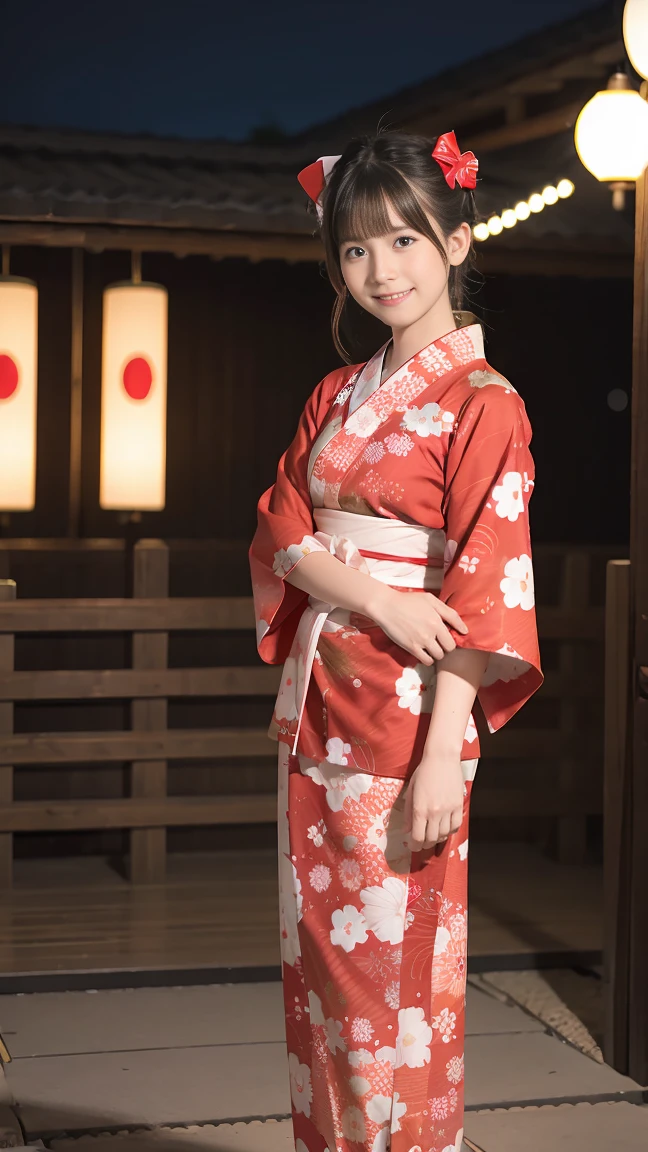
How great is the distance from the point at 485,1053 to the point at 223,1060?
75 centimetres

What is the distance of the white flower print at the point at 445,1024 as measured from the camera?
2088mm

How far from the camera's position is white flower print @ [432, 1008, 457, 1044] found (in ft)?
6.85

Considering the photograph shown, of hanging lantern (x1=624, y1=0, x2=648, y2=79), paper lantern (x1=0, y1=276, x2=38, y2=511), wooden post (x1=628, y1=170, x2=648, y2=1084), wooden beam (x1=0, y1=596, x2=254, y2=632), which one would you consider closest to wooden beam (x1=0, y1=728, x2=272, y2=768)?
wooden beam (x1=0, y1=596, x2=254, y2=632)

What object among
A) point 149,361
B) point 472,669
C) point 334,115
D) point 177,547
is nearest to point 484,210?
point 149,361

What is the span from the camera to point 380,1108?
2.07 m

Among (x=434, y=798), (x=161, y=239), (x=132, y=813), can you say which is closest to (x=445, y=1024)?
(x=434, y=798)

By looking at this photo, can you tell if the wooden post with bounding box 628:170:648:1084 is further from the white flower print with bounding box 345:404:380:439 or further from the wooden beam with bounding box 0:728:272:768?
the wooden beam with bounding box 0:728:272:768

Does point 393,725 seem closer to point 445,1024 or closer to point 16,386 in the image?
point 445,1024

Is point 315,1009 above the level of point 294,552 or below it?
below

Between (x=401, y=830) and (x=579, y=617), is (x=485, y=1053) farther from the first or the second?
(x=579, y=617)

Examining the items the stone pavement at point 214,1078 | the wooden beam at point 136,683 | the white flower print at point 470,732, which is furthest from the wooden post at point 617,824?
the wooden beam at point 136,683

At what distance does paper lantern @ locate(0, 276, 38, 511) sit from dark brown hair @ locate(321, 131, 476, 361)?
13.1ft

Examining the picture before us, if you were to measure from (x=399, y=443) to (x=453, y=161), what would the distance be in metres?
0.48

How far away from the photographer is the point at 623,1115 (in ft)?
10.6
